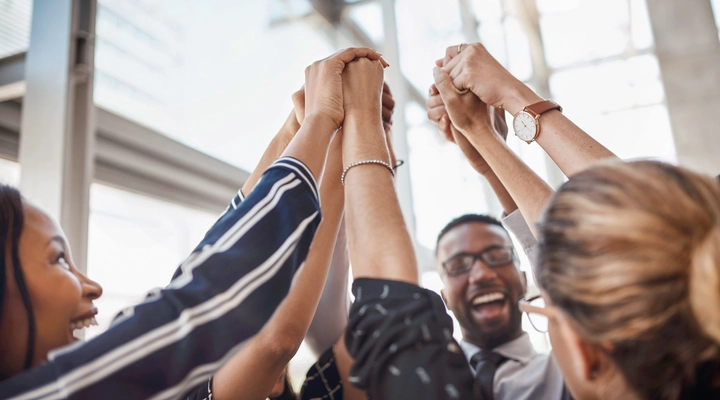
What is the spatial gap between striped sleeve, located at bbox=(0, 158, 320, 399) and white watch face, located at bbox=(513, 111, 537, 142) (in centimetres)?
42

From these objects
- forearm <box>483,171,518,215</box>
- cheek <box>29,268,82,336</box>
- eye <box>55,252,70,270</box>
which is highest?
forearm <box>483,171,518,215</box>

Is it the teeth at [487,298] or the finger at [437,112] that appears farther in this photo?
the teeth at [487,298]

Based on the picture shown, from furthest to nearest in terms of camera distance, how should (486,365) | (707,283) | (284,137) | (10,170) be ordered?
1. (10,170)
2. (486,365)
3. (284,137)
4. (707,283)

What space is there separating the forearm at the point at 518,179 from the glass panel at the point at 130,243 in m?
0.96

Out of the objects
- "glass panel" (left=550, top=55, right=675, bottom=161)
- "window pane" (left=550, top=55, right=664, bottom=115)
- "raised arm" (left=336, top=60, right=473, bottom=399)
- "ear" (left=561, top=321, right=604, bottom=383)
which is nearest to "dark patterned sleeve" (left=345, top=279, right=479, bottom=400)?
"raised arm" (left=336, top=60, right=473, bottom=399)

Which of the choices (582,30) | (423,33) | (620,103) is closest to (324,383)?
Result: (423,33)

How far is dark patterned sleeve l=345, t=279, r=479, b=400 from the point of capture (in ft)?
1.78

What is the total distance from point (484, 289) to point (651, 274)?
3.70ft

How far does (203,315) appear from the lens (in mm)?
554

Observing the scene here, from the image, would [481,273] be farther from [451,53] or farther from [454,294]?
[451,53]

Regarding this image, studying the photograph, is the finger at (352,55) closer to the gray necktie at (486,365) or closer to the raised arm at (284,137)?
the raised arm at (284,137)

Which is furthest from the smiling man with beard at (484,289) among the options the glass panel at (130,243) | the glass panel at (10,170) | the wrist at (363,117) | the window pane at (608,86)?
the window pane at (608,86)

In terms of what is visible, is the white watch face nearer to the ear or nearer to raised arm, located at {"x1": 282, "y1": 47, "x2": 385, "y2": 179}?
raised arm, located at {"x1": 282, "y1": 47, "x2": 385, "y2": 179}

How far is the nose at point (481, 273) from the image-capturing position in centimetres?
160
